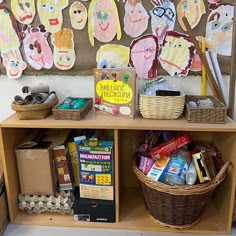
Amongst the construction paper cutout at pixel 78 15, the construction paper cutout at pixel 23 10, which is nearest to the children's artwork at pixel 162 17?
the construction paper cutout at pixel 78 15

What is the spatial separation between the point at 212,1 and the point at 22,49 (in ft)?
3.09

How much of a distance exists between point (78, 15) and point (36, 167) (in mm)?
741

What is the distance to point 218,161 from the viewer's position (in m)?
1.29

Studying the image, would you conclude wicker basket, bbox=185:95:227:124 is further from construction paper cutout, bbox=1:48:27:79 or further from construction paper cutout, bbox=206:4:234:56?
construction paper cutout, bbox=1:48:27:79

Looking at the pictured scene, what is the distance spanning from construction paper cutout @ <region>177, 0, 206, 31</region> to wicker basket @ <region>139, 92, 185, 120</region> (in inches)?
14.9

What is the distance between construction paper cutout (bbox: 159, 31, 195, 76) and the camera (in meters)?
1.34

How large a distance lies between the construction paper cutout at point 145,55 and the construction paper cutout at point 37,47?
1.38 ft

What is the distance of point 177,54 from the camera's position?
4.46ft

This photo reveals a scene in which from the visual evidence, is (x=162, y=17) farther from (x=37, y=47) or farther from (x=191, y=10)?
(x=37, y=47)

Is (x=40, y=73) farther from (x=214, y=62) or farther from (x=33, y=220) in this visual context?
(x=214, y=62)

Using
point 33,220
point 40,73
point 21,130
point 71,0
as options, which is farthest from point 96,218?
point 71,0

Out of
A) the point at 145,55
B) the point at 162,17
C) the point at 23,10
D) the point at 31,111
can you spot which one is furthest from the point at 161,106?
the point at 23,10

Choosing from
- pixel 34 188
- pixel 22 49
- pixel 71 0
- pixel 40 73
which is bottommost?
pixel 34 188

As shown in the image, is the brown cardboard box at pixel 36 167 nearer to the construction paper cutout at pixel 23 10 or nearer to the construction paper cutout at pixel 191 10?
the construction paper cutout at pixel 23 10
